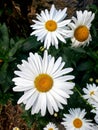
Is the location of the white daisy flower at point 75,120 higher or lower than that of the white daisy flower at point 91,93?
lower

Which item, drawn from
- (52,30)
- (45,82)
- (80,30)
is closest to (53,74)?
(45,82)

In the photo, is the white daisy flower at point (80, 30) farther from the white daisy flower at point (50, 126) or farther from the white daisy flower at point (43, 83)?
the white daisy flower at point (50, 126)

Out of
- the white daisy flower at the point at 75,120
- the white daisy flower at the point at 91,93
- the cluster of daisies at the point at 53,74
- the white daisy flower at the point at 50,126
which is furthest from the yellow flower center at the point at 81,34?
the white daisy flower at the point at 50,126

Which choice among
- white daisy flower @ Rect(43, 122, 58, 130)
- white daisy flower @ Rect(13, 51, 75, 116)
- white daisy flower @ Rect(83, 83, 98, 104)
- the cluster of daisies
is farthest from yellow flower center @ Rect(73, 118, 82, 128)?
white daisy flower @ Rect(13, 51, 75, 116)

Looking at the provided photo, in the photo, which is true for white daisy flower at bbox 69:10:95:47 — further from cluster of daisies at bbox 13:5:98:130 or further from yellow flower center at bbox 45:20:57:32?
yellow flower center at bbox 45:20:57:32

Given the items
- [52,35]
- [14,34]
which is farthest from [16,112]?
[52,35]
